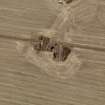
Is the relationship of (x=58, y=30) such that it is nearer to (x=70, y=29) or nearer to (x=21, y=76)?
(x=70, y=29)

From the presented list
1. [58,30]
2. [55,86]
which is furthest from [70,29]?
[55,86]

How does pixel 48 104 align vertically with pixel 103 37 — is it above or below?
below

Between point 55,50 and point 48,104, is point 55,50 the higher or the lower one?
the higher one

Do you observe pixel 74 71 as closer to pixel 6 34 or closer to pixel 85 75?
pixel 85 75

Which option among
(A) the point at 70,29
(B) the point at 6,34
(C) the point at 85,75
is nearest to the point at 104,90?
(C) the point at 85,75

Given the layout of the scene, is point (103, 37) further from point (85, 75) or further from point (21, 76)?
point (21, 76)

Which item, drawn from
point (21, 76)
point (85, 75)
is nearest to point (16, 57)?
point (21, 76)

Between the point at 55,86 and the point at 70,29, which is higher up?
the point at 70,29
